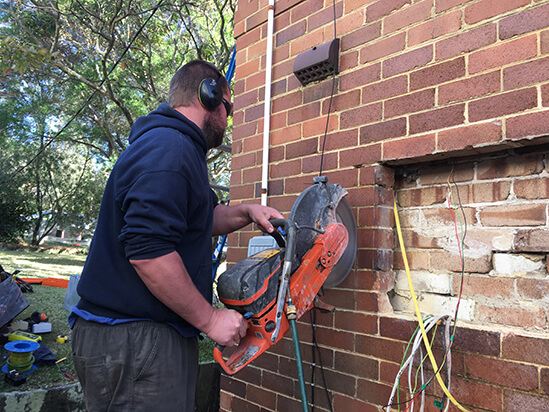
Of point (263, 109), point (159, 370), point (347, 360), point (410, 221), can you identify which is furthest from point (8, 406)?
point (410, 221)

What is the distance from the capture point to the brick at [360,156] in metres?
2.19

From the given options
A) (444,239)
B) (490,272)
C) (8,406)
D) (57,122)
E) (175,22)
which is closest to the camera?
(490,272)

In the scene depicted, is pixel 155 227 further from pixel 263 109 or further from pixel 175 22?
pixel 175 22

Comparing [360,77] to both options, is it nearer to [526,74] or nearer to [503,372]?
[526,74]

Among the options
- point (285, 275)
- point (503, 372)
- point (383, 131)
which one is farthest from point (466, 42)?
point (503, 372)

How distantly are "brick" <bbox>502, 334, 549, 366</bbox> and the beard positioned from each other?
1.58 metres

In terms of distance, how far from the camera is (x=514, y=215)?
187 cm

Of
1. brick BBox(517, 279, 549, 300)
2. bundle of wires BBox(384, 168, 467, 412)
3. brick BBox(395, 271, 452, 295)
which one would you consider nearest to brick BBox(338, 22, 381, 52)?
bundle of wires BBox(384, 168, 467, 412)

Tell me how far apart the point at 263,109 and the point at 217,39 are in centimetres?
796

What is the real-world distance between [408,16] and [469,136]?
29.1 inches

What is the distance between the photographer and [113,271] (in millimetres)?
1703

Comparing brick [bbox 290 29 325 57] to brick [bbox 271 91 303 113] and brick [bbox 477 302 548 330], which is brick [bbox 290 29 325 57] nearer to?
brick [bbox 271 91 303 113]

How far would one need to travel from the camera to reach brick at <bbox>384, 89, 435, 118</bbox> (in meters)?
2.00

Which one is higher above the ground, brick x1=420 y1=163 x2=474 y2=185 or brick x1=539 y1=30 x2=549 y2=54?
brick x1=539 y1=30 x2=549 y2=54
